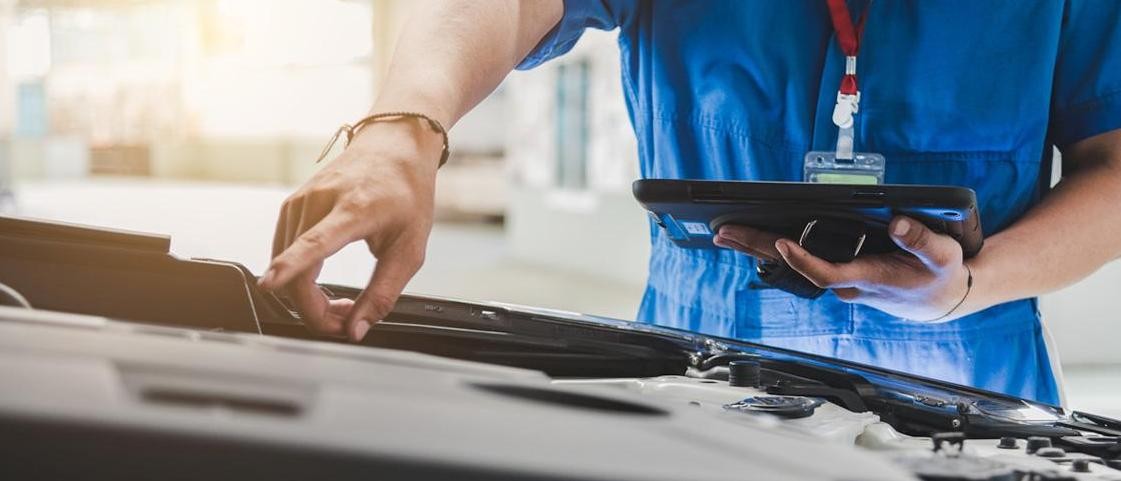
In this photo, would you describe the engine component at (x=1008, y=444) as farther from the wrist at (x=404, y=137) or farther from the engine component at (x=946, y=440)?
the wrist at (x=404, y=137)

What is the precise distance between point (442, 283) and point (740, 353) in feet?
17.1

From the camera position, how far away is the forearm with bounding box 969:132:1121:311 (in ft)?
3.74

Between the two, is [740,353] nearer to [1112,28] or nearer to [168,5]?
[1112,28]

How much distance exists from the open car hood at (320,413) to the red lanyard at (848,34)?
0.53 m

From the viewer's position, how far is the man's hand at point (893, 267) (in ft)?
3.11

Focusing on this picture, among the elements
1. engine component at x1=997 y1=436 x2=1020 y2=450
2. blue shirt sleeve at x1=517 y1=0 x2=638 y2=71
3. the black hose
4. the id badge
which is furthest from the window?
the black hose

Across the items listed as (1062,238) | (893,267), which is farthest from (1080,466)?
(1062,238)

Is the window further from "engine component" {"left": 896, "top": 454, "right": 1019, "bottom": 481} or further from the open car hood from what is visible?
"engine component" {"left": 896, "top": 454, "right": 1019, "bottom": 481}

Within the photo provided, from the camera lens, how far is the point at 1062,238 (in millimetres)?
1202

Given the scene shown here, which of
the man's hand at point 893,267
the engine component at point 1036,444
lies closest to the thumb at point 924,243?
the man's hand at point 893,267

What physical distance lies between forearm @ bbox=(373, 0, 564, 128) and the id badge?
1.25 ft

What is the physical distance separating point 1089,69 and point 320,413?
3.87 ft

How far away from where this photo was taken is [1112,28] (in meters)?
1.24

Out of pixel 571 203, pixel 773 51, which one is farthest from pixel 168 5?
pixel 773 51
